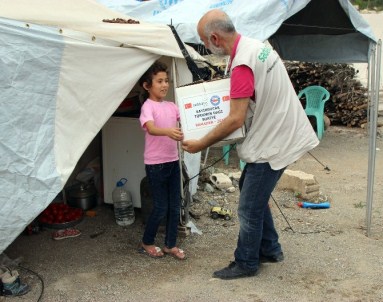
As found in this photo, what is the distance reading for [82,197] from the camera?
557 centimetres

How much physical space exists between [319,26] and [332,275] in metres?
4.08

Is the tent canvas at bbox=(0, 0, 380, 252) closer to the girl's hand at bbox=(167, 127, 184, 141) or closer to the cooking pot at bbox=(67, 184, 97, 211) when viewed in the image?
the girl's hand at bbox=(167, 127, 184, 141)

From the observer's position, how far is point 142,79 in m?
4.13

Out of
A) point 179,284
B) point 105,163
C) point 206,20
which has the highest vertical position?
point 206,20

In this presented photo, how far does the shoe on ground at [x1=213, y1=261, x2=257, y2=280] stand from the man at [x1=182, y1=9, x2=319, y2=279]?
4.8 inches

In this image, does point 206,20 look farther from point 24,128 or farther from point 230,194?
point 230,194

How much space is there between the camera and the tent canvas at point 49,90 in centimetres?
327

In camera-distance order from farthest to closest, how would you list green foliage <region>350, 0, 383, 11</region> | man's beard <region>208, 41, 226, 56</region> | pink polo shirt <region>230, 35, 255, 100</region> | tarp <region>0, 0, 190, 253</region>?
green foliage <region>350, 0, 383, 11</region>, man's beard <region>208, 41, 226, 56</region>, pink polo shirt <region>230, 35, 255, 100</region>, tarp <region>0, 0, 190, 253</region>

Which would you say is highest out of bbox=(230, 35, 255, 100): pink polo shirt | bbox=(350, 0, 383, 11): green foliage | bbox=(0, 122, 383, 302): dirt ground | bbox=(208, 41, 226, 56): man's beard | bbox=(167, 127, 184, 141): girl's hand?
bbox=(350, 0, 383, 11): green foliage

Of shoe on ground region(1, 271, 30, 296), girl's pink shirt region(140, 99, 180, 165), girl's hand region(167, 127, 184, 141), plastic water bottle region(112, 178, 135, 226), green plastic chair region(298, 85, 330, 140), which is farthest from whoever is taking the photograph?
green plastic chair region(298, 85, 330, 140)

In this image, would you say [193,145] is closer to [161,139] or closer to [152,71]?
[161,139]

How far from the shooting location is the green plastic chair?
33.8 feet

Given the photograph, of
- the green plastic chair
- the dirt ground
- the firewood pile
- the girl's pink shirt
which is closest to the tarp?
the girl's pink shirt

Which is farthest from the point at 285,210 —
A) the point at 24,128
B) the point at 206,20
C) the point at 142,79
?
the point at 24,128
